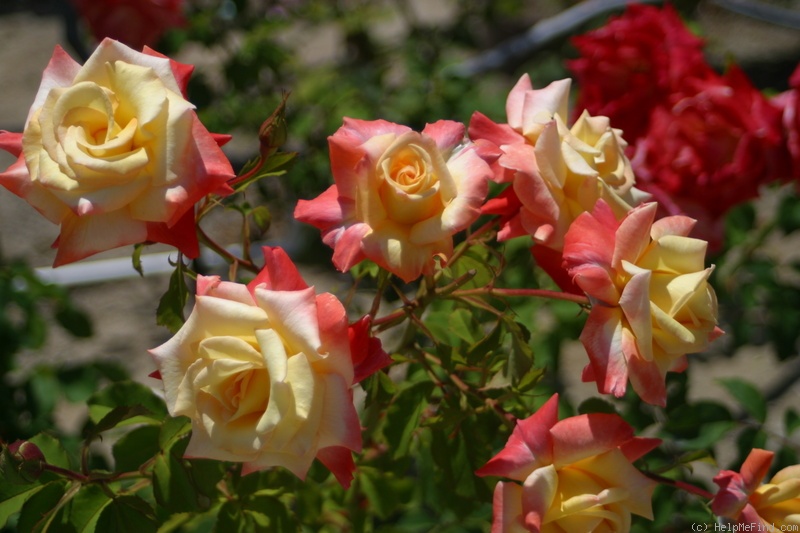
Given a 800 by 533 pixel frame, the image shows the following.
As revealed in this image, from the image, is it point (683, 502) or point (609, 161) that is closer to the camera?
point (609, 161)

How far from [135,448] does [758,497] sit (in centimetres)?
57

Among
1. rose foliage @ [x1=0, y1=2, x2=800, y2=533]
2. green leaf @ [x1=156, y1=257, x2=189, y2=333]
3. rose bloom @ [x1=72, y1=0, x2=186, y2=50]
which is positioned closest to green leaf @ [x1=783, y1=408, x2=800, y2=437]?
rose foliage @ [x1=0, y1=2, x2=800, y2=533]

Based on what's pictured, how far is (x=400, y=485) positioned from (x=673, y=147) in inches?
22.7

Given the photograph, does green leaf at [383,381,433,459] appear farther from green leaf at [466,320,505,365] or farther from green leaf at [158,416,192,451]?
green leaf at [158,416,192,451]

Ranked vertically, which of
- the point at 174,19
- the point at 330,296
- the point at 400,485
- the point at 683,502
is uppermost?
the point at 330,296

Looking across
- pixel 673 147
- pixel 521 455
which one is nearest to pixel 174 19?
pixel 673 147

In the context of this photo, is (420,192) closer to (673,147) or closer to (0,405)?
(673,147)

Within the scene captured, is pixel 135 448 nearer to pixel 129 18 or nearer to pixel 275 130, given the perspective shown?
pixel 275 130

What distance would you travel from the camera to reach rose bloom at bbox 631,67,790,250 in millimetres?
1104

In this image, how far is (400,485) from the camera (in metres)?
1.04

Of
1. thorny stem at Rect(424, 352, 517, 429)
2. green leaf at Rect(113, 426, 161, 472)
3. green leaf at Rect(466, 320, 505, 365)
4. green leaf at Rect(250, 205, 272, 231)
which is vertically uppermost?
green leaf at Rect(250, 205, 272, 231)

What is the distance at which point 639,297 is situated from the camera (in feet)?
1.91

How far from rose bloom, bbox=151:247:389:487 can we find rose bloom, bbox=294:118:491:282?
60mm

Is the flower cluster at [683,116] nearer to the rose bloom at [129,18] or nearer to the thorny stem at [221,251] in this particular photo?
the thorny stem at [221,251]
